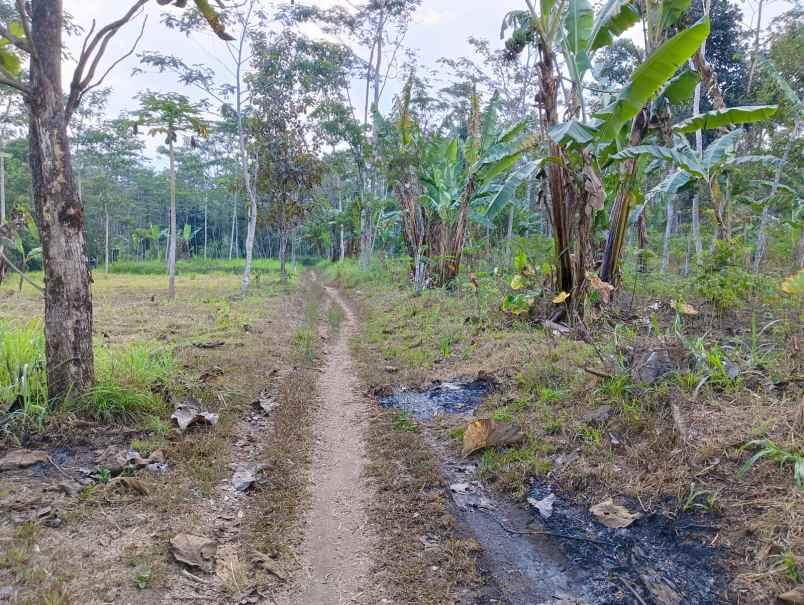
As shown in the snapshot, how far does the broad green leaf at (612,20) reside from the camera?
6844 mm

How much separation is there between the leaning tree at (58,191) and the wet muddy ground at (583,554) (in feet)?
12.1

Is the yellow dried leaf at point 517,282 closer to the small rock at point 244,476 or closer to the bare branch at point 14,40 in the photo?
the small rock at point 244,476

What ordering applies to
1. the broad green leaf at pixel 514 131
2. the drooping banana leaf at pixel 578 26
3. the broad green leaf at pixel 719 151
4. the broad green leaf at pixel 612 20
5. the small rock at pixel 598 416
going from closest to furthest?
the small rock at pixel 598 416 → the broad green leaf at pixel 612 20 → the drooping banana leaf at pixel 578 26 → the broad green leaf at pixel 719 151 → the broad green leaf at pixel 514 131

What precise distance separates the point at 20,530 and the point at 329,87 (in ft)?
75.6

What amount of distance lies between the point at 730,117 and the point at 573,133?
87.0 inches

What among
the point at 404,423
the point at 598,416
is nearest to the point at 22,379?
the point at 404,423

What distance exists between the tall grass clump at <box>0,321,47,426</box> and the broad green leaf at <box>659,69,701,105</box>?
8.09m

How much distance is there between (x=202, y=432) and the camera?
15.7 ft

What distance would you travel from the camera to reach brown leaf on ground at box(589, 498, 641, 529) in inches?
131

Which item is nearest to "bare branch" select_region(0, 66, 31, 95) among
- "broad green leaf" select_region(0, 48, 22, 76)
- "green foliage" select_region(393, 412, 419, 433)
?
"broad green leaf" select_region(0, 48, 22, 76)

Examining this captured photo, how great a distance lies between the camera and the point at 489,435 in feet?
15.1

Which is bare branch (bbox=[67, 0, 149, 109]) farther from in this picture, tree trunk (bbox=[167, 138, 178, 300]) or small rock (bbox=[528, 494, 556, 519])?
tree trunk (bbox=[167, 138, 178, 300])

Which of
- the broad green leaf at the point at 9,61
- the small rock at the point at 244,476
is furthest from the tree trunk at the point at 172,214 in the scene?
the small rock at the point at 244,476

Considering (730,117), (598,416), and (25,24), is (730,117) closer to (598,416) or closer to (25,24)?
(598,416)
